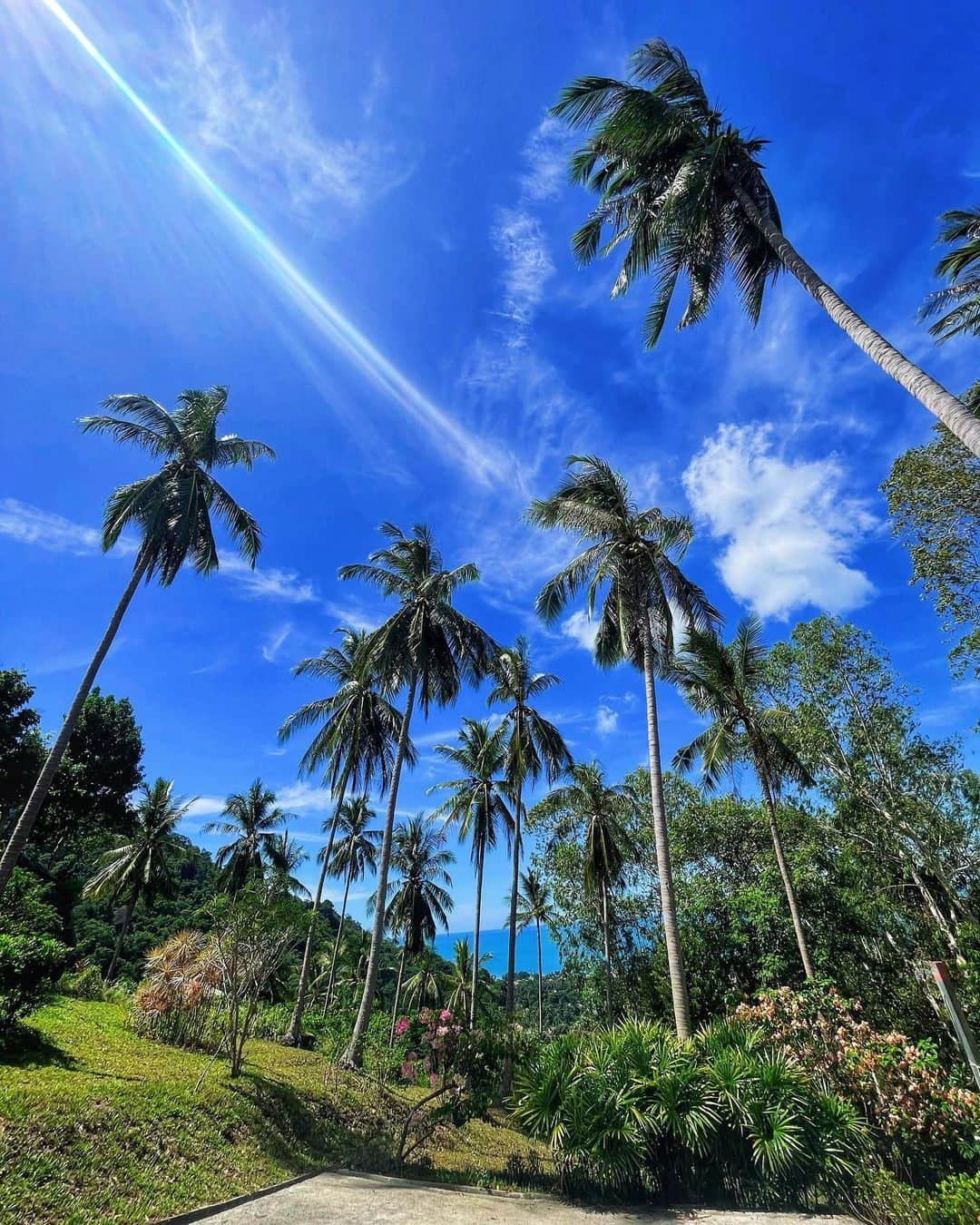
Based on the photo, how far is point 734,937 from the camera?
2022cm

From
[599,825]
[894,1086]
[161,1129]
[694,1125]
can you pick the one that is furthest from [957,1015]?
[599,825]

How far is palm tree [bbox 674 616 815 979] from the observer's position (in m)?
17.6

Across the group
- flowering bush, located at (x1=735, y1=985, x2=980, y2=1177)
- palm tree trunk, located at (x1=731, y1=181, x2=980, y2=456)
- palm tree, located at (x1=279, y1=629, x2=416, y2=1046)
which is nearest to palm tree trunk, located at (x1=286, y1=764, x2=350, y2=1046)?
palm tree, located at (x1=279, y1=629, x2=416, y2=1046)

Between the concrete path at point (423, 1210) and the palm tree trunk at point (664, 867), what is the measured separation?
11.0ft

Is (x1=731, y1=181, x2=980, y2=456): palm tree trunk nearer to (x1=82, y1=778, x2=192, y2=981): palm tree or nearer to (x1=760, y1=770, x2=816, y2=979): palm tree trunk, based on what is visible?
(x1=760, y1=770, x2=816, y2=979): palm tree trunk

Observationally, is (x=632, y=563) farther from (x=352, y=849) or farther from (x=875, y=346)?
(x=352, y=849)

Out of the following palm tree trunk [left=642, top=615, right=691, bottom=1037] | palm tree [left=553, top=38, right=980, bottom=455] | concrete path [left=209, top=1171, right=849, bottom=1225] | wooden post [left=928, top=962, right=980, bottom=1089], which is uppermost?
palm tree [left=553, top=38, right=980, bottom=455]

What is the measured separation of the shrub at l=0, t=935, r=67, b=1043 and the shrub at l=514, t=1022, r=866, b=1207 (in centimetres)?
861

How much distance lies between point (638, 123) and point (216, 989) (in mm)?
18938

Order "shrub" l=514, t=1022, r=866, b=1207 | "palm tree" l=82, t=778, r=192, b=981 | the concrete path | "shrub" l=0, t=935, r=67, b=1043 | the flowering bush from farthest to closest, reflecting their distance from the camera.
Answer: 1. "palm tree" l=82, t=778, r=192, b=981
2. "shrub" l=0, t=935, r=67, b=1043
3. the flowering bush
4. "shrub" l=514, t=1022, r=866, b=1207
5. the concrete path

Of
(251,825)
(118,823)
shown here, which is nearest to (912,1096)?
(118,823)

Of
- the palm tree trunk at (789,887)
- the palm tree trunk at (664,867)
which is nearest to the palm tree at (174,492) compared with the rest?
the palm tree trunk at (664,867)

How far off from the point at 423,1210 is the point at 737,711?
1481cm

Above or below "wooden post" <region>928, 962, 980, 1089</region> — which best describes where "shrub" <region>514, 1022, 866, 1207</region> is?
below
